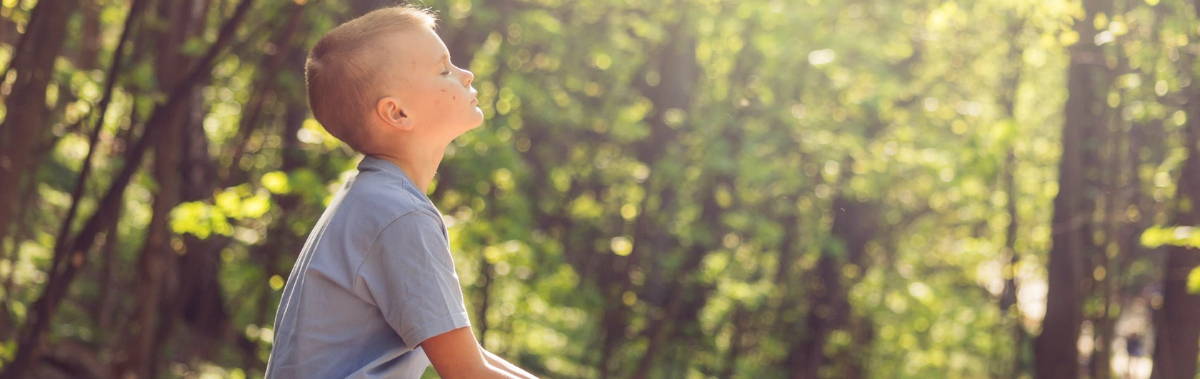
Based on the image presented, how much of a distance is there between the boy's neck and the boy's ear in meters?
0.04

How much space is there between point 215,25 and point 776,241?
7.09m

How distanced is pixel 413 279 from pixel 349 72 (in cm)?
38

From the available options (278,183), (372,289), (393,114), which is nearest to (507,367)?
(372,289)

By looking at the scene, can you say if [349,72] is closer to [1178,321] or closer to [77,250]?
[77,250]

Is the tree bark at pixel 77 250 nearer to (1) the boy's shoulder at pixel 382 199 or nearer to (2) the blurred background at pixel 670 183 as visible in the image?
(2) the blurred background at pixel 670 183

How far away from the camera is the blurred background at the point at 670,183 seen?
734cm

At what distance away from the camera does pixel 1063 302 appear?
11250mm

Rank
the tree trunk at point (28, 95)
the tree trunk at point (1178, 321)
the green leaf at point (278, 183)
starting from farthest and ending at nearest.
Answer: the tree trunk at point (1178, 321) → the green leaf at point (278, 183) → the tree trunk at point (28, 95)

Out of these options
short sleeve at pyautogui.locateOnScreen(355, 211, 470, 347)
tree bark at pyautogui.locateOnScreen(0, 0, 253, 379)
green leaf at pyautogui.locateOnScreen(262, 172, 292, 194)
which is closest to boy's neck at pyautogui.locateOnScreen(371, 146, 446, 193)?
short sleeve at pyautogui.locateOnScreen(355, 211, 470, 347)

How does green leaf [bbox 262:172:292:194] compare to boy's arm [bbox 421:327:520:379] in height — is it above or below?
below

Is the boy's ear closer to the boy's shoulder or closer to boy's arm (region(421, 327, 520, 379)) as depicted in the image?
the boy's shoulder

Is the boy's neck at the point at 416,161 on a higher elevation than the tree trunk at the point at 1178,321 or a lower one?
higher

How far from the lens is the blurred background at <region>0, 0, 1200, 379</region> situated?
7340 mm

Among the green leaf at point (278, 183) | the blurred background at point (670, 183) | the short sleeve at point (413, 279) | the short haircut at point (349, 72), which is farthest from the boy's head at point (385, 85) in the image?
the green leaf at point (278, 183)
